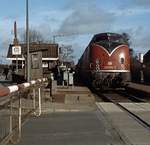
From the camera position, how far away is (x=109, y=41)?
4109 centimetres

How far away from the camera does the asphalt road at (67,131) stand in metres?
12.9

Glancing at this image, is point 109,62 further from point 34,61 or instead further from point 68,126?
point 68,126

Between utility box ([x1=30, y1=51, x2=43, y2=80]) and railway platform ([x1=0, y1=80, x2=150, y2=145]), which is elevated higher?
utility box ([x1=30, y1=51, x2=43, y2=80])

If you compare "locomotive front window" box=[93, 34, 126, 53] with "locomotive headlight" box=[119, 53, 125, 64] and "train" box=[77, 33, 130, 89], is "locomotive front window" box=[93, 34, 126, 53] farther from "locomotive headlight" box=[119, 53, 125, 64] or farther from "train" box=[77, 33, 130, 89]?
"locomotive headlight" box=[119, 53, 125, 64]

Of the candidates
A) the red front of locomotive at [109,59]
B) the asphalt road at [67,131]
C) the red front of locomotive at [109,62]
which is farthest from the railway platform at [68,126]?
the red front of locomotive at [109,59]

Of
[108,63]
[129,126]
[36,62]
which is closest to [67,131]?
[129,126]

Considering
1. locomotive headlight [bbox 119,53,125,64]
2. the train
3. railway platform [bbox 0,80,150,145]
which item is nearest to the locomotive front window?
the train

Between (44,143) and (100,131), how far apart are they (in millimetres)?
2548

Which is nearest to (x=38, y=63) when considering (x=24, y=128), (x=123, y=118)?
(x=123, y=118)

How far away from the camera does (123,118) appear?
1838cm

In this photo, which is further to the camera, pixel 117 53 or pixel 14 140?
pixel 117 53

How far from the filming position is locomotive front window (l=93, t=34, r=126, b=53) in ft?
135

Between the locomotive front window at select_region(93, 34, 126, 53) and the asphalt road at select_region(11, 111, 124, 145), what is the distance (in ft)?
71.4

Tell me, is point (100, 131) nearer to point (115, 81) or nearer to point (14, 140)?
point (14, 140)
